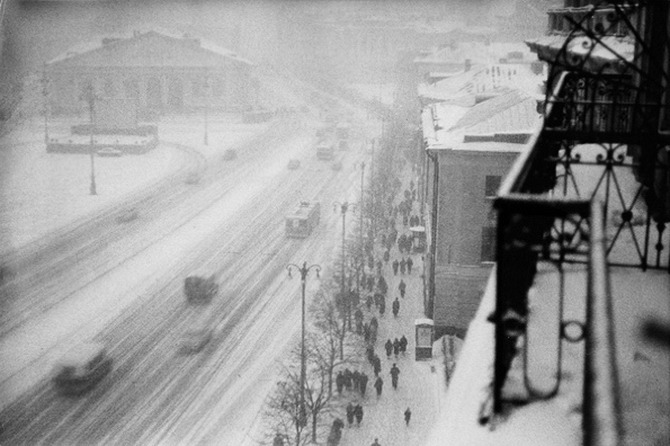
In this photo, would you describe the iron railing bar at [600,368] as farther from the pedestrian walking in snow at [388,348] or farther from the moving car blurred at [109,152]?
the moving car blurred at [109,152]

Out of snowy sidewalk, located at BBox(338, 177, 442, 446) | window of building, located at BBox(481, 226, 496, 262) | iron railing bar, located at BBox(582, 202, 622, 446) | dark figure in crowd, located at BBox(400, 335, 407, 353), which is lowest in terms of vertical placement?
snowy sidewalk, located at BBox(338, 177, 442, 446)

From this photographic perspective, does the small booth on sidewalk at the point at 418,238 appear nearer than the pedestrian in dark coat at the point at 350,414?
No

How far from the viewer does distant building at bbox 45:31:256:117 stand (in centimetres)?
2086

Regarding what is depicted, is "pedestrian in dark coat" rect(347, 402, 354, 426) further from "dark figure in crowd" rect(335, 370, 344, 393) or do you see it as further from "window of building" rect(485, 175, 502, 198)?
"window of building" rect(485, 175, 502, 198)

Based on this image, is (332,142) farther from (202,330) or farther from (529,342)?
(529,342)

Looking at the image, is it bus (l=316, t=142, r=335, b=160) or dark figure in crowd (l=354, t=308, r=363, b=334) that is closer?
dark figure in crowd (l=354, t=308, r=363, b=334)

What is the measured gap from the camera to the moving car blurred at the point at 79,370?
953 centimetres

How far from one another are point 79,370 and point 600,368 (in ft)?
30.5

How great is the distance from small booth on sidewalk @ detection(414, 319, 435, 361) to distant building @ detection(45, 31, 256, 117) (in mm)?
12037

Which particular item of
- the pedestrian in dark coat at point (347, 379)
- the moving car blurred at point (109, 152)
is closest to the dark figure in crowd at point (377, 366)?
the pedestrian in dark coat at point (347, 379)

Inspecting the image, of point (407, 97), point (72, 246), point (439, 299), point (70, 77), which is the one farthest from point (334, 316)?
point (407, 97)

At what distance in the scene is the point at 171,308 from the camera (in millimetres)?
12156

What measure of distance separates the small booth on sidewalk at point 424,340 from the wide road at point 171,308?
1.81m

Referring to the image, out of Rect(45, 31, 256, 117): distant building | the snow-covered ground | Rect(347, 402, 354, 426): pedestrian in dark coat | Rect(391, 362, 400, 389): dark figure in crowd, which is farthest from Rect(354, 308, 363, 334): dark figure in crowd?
Rect(45, 31, 256, 117): distant building
